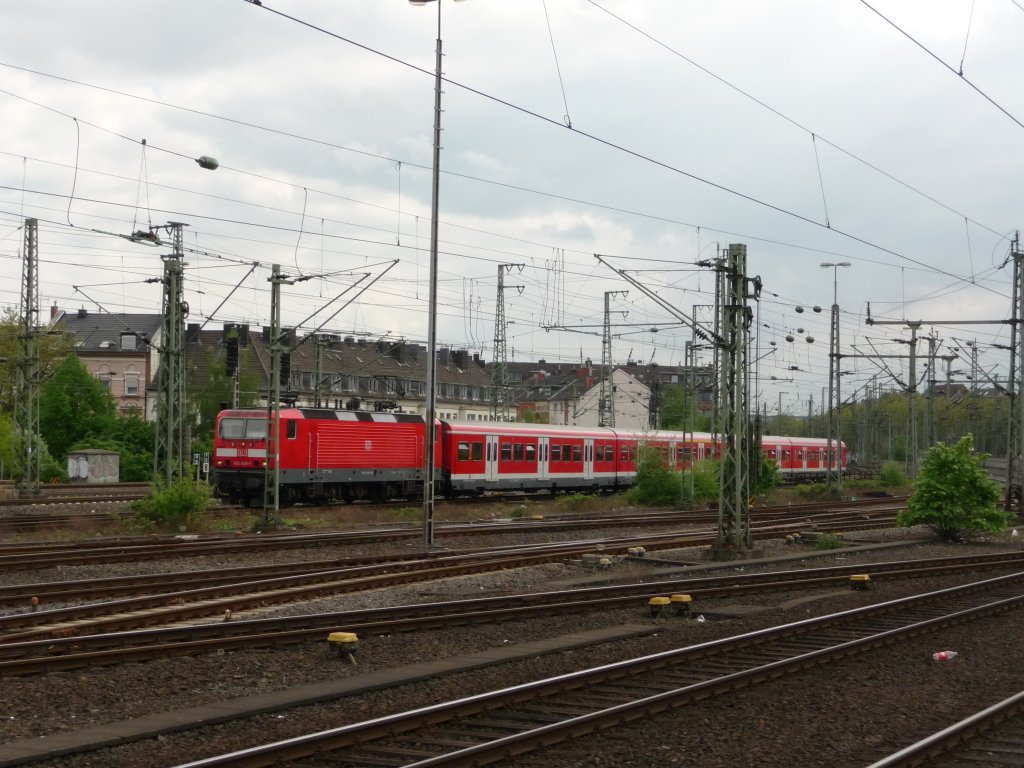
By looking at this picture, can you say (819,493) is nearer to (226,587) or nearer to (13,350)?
(226,587)

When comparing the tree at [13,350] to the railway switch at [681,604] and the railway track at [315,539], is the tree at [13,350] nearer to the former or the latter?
the railway track at [315,539]

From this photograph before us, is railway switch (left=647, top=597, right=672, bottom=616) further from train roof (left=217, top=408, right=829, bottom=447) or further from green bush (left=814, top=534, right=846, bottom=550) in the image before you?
train roof (left=217, top=408, right=829, bottom=447)

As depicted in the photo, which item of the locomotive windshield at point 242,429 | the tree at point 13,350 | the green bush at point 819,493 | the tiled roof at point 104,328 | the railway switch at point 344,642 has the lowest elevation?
the green bush at point 819,493

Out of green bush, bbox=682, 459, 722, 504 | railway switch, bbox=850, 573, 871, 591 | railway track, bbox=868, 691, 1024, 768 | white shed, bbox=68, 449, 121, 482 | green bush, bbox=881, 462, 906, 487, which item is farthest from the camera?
green bush, bbox=881, 462, 906, 487

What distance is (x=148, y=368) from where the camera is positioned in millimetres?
84438

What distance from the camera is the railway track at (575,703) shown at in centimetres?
827

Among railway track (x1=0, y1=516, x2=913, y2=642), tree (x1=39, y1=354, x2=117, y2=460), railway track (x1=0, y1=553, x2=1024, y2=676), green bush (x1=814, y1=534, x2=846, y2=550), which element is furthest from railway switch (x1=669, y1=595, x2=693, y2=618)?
tree (x1=39, y1=354, x2=117, y2=460)

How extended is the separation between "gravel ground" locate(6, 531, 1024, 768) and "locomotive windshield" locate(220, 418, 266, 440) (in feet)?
66.7

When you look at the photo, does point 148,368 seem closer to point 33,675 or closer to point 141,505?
point 141,505

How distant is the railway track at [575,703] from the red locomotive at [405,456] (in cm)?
2142

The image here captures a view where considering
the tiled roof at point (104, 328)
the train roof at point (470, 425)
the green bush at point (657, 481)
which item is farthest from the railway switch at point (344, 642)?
the tiled roof at point (104, 328)

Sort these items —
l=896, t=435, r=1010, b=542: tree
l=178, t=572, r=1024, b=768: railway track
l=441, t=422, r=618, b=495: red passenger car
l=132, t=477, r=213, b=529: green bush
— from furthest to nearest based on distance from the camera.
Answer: l=441, t=422, r=618, b=495: red passenger car
l=896, t=435, r=1010, b=542: tree
l=132, t=477, r=213, b=529: green bush
l=178, t=572, r=1024, b=768: railway track

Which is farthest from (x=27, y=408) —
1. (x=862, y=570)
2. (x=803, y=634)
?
(x=803, y=634)

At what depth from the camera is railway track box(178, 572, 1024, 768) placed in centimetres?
827
